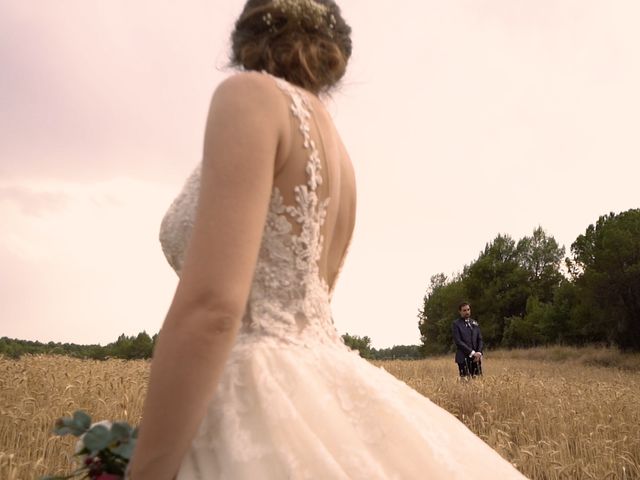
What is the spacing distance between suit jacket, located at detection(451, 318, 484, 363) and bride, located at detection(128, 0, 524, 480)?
1174cm

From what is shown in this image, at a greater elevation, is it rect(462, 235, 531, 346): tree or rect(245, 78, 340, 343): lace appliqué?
rect(462, 235, 531, 346): tree

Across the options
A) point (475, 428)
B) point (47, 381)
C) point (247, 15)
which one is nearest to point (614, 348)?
point (475, 428)

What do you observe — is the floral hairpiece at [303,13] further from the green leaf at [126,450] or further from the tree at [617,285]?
the tree at [617,285]

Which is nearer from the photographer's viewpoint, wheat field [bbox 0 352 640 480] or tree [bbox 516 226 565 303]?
wheat field [bbox 0 352 640 480]

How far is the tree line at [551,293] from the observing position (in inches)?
1172

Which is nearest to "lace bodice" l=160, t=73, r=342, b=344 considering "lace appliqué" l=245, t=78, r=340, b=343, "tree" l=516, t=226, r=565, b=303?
"lace appliqué" l=245, t=78, r=340, b=343

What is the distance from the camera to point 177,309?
1.11 meters

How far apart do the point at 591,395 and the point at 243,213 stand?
9.16m

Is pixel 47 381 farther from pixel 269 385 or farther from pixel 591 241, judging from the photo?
pixel 591 241

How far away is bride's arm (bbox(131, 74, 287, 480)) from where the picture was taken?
1103mm

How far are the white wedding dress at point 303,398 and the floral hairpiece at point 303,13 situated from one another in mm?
230

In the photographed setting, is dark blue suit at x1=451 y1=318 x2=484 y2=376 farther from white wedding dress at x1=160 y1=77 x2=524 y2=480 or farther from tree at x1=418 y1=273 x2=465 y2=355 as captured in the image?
tree at x1=418 y1=273 x2=465 y2=355

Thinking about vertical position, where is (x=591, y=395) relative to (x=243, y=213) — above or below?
below

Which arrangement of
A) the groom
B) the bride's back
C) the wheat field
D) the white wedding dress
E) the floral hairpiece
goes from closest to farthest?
the white wedding dress < the bride's back < the floral hairpiece < the wheat field < the groom
